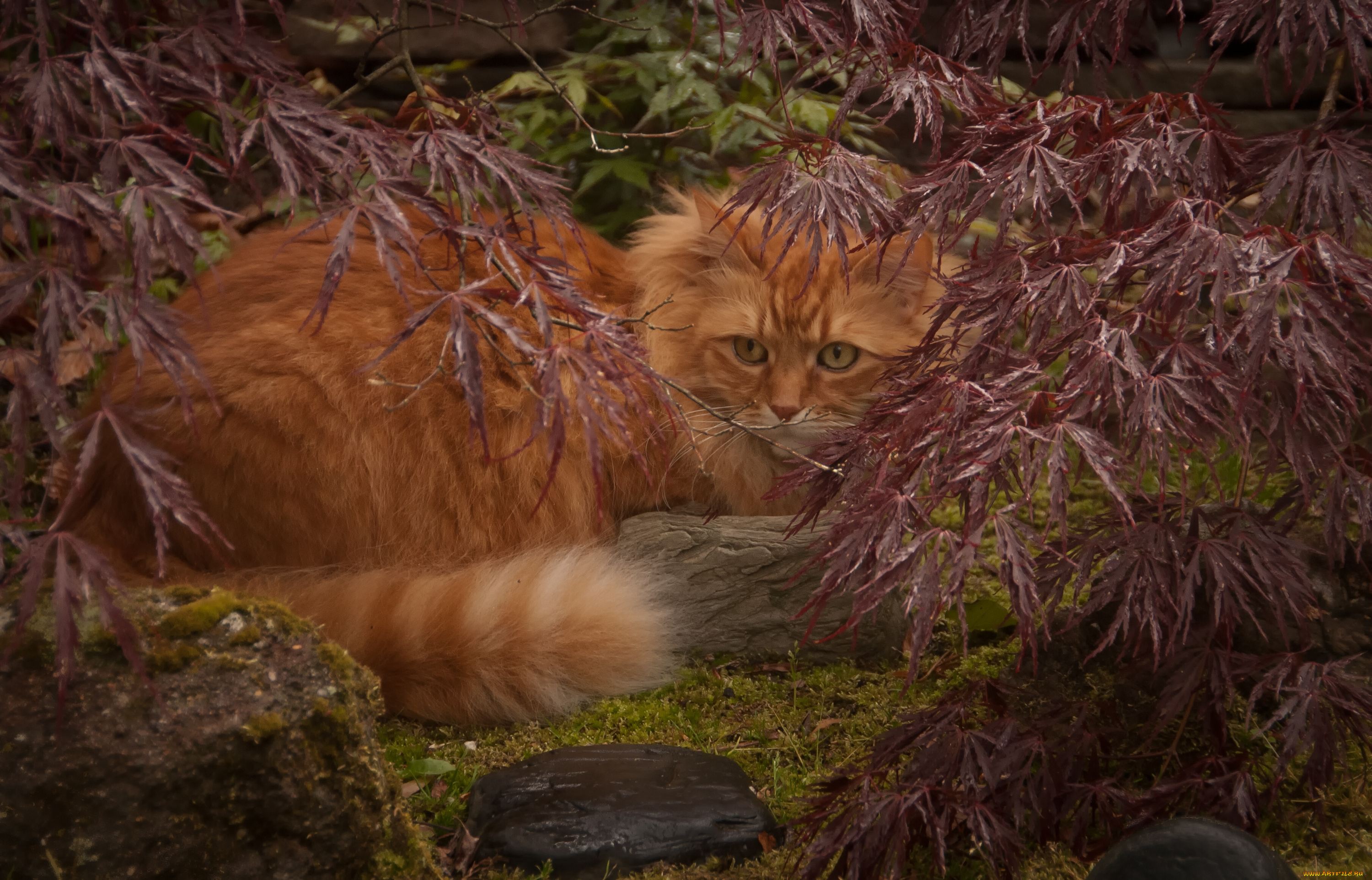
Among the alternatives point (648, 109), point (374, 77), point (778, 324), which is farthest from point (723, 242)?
point (648, 109)

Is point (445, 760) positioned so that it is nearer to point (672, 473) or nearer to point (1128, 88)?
point (672, 473)

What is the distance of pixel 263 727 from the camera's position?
4.87 feet

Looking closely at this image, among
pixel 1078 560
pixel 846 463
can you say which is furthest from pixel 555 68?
pixel 1078 560

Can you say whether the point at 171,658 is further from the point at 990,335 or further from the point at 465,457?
the point at 990,335

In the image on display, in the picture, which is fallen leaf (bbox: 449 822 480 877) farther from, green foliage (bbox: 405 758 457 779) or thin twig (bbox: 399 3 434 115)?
thin twig (bbox: 399 3 434 115)

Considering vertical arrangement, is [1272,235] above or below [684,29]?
below

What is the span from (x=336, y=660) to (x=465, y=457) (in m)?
1.00

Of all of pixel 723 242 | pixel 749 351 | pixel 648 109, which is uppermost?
pixel 648 109

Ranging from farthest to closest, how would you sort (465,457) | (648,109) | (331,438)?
(648,109), (465,457), (331,438)

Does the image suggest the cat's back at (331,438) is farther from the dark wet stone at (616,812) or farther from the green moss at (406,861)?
the green moss at (406,861)

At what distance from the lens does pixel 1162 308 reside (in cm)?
139

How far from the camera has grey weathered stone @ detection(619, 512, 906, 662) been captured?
8.68ft

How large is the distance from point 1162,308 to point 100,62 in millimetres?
1439

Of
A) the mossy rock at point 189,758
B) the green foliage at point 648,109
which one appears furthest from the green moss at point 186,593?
the green foliage at point 648,109
